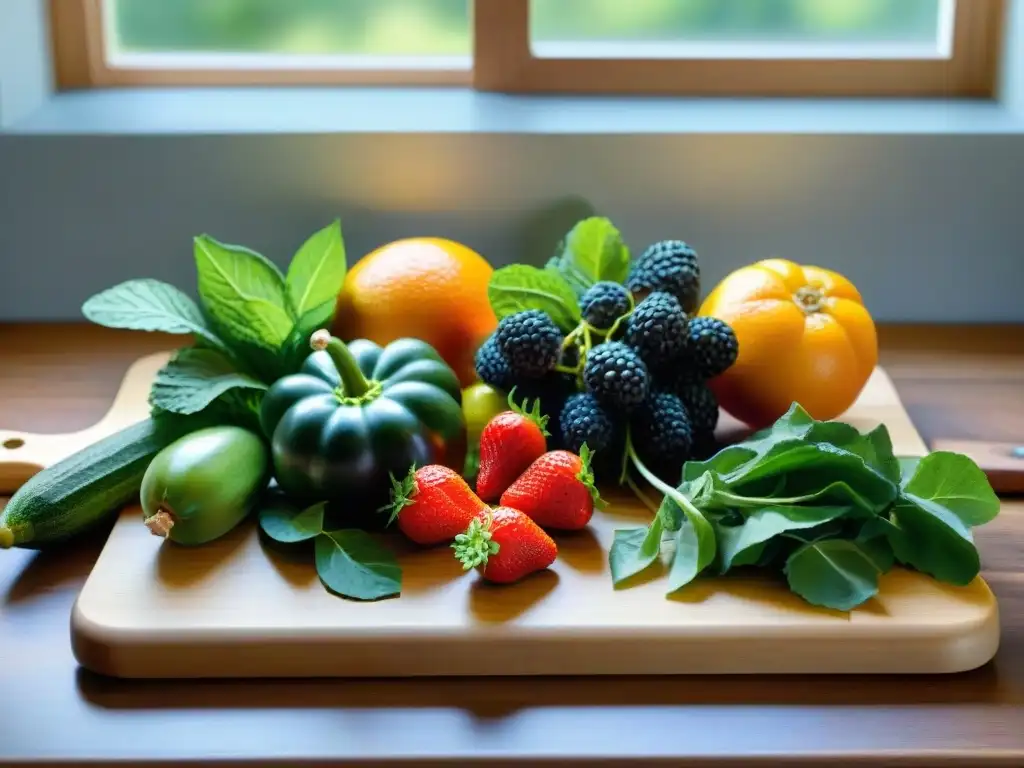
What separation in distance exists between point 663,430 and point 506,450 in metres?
0.12

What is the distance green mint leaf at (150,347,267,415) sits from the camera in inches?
35.9

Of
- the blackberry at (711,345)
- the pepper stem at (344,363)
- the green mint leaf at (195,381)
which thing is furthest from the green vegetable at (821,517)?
the green mint leaf at (195,381)

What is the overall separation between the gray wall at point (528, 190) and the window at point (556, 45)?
92 mm

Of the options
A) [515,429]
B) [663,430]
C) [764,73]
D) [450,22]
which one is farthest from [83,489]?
[764,73]

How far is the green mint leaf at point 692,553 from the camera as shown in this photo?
2.57 ft

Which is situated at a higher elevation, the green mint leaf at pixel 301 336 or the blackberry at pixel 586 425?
the green mint leaf at pixel 301 336

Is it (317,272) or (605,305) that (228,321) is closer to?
(317,272)

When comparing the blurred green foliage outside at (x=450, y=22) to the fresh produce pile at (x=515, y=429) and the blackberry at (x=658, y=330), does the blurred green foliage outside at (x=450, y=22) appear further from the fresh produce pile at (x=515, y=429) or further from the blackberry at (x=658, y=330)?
the blackberry at (x=658, y=330)

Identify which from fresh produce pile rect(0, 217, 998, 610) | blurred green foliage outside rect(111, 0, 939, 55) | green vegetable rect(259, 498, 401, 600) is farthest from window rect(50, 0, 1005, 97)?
green vegetable rect(259, 498, 401, 600)

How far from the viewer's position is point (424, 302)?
1.04 m

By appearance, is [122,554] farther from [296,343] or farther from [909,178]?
[909,178]

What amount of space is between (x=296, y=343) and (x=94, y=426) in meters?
0.20

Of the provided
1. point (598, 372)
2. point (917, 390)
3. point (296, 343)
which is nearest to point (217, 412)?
point (296, 343)

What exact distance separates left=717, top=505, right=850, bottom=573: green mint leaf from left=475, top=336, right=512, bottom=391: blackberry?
221 mm
